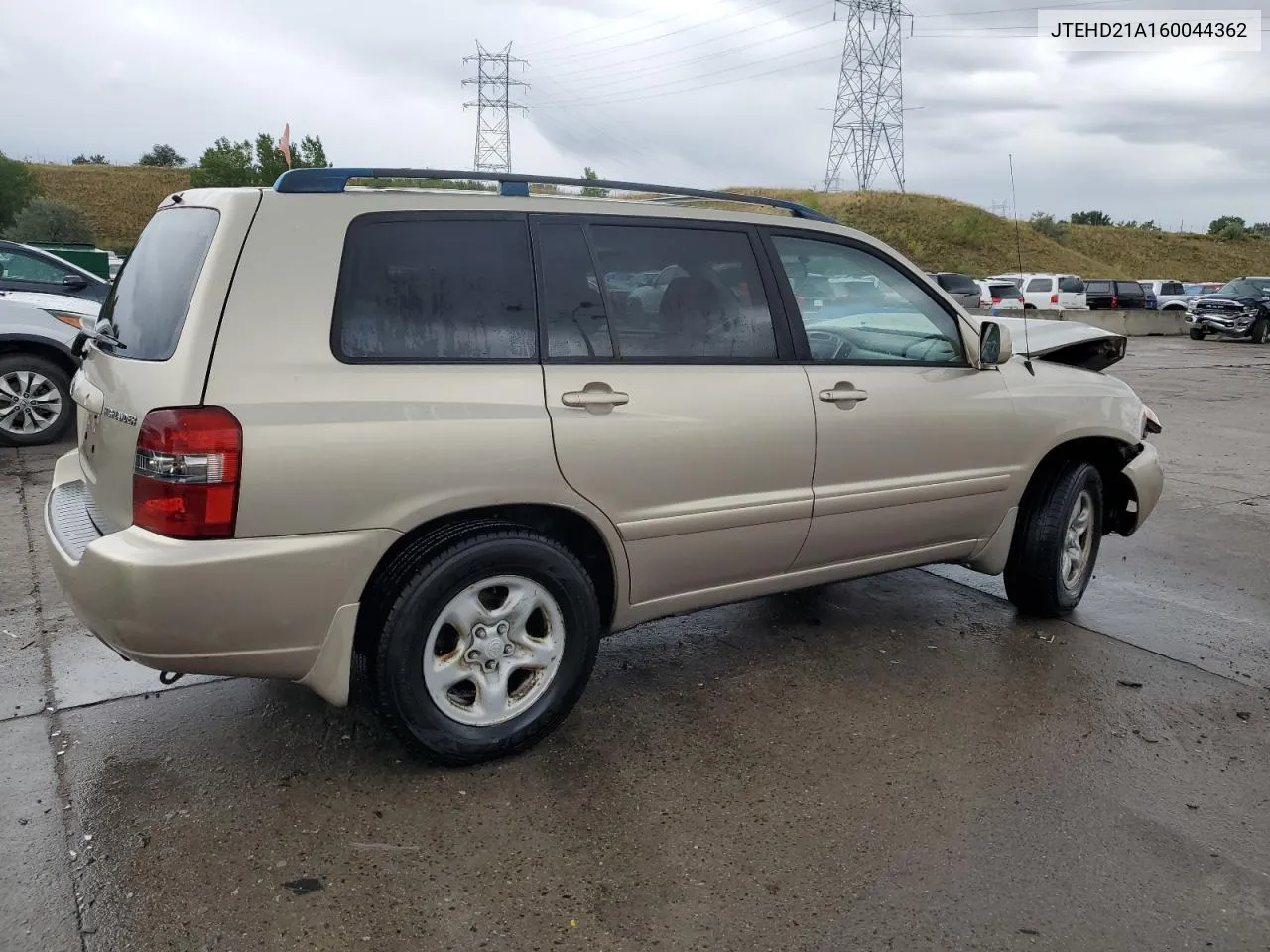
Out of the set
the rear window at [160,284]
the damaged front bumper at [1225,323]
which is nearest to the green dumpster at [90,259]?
the rear window at [160,284]

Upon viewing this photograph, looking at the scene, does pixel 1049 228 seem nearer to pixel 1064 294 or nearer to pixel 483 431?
pixel 1064 294

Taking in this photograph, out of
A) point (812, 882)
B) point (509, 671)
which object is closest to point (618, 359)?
point (509, 671)

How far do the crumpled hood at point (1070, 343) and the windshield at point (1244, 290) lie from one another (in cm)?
2639

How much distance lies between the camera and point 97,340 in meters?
3.35

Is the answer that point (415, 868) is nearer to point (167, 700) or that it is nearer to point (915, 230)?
point (167, 700)

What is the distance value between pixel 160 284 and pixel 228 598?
1060mm

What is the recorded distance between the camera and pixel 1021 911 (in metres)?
2.54

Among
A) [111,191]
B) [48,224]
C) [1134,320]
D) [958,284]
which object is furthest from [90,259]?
[111,191]

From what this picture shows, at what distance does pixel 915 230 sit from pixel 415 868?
67471 millimetres

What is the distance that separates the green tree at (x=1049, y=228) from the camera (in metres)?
70.9

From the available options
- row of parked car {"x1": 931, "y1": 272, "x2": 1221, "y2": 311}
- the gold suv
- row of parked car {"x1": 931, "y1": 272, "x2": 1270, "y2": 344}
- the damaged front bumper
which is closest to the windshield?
row of parked car {"x1": 931, "y1": 272, "x2": 1270, "y2": 344}

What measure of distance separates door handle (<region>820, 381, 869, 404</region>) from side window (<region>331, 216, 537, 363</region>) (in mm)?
1145

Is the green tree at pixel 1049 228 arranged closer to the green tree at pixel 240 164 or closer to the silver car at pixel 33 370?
the green tree at pixel 240 164

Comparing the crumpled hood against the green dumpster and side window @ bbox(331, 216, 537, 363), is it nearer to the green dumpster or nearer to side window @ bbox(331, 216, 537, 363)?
side window @ bbox(331, 216, 537, 363)
